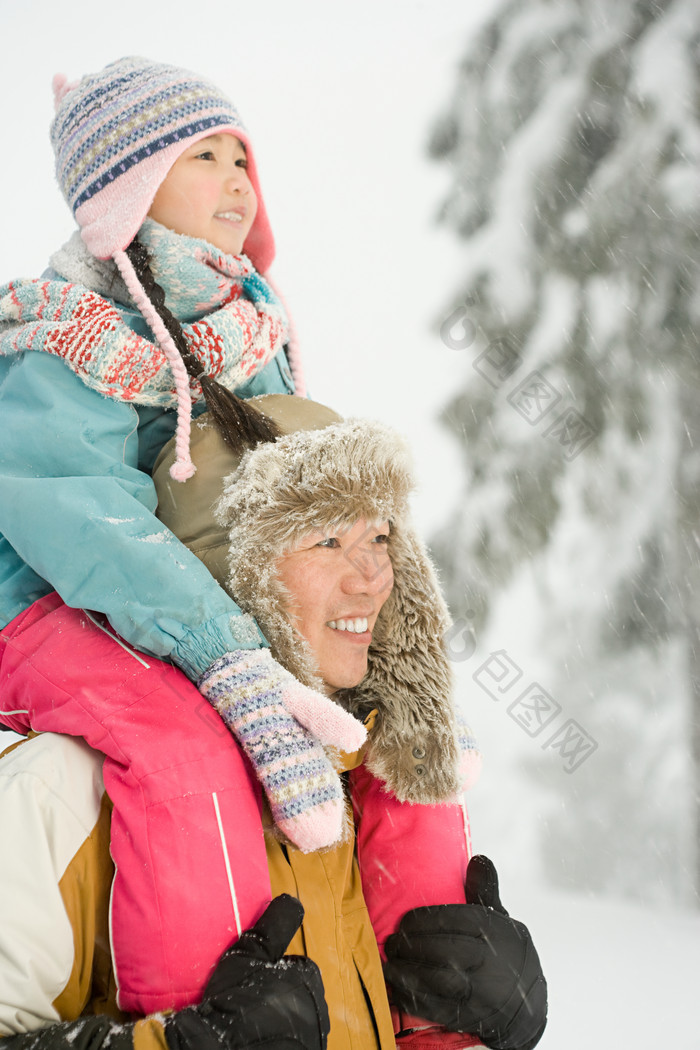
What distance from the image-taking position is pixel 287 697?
1403 millimetres

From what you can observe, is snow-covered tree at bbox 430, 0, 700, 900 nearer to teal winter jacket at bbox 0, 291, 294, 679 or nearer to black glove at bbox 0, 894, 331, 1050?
teal winter jacket at bbox 0, 291, 294, 679

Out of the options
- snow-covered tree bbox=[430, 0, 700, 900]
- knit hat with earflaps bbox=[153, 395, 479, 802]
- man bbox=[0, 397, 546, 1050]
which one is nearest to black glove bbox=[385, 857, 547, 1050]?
man bbox=[0, 397, 546, 1050]

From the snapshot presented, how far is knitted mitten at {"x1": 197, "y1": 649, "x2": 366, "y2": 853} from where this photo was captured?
4.44 ft

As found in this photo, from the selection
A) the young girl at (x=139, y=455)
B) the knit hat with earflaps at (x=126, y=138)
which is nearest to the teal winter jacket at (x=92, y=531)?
the young girl at (x=139, y=455)

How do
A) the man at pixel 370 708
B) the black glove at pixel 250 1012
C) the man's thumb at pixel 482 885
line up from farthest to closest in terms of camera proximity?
1. the man's thumb at pixel 482 885
2. the man at pixel 370 708
3. the black glove at pixel 250 1012

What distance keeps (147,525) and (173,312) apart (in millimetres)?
579

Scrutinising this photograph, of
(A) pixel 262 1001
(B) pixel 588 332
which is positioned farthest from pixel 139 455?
(B) pixel 588 332

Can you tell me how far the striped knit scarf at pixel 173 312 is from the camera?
1.60 meters

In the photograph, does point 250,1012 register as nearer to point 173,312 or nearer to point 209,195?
point 173,312

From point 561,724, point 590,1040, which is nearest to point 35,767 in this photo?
point 590,1040

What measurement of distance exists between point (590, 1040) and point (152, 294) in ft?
9.85

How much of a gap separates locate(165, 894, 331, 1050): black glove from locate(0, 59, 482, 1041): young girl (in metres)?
0.04

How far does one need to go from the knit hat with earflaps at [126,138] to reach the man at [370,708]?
342 mm

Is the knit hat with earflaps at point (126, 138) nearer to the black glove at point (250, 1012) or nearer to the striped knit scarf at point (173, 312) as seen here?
the striped knit scarf at point (173, 312)
